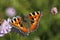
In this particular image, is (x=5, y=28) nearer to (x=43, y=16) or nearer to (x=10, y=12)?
(x=10, y=12)

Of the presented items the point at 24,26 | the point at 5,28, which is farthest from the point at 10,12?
the point at 24,26

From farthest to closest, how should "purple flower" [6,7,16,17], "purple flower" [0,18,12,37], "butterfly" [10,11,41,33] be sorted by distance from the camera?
"purple flower" [6,7,16,17] < "purple flower" [0,18,12,37] < "butterfly" [10,11,41,33]

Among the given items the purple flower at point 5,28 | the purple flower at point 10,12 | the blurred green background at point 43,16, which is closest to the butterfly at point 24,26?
the purple flower at point 5,28

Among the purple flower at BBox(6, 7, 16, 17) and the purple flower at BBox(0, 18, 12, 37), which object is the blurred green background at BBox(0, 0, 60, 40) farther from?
the purple flower at BBox(0, 18, 12, 37)

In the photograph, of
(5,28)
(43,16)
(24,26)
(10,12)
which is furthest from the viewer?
(43,16)

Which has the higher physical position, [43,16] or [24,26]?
[24,26]

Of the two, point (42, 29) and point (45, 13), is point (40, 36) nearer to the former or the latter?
point (42, 29)

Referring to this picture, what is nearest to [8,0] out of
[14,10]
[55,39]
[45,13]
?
[14,10]

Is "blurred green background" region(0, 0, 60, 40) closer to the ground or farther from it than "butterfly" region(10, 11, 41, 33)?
closer to the ground

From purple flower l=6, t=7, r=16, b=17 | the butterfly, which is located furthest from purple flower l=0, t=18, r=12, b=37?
purple flower l=6, t=7, r=16, b=17
